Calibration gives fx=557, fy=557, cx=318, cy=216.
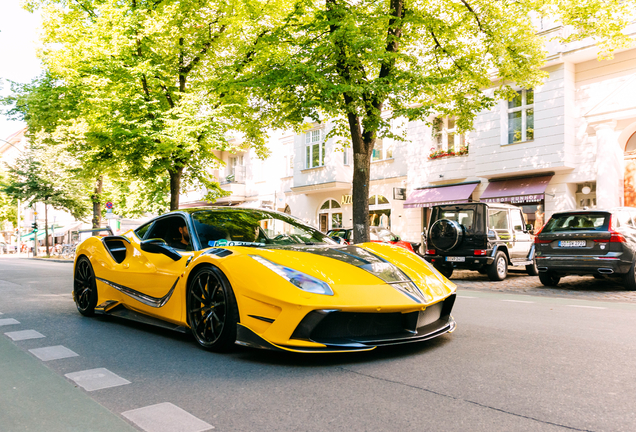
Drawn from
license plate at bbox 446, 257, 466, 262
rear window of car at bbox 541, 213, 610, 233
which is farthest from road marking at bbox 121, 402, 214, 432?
license plate at bbox 446, 257, 466, 262

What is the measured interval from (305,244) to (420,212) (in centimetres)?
2066

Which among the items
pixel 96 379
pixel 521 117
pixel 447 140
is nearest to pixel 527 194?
pixel 521 117

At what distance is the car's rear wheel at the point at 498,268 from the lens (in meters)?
13.7

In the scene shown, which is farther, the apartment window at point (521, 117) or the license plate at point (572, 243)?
the apartment window at point (521, 117)

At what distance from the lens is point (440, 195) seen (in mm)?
23797

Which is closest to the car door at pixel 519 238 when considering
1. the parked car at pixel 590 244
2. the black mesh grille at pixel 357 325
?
the parked car at pixel 590 244

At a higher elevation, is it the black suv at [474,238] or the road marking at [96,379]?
the black suv at [474,238]

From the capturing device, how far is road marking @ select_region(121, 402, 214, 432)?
2.93 metres

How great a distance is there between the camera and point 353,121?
14.7 metres

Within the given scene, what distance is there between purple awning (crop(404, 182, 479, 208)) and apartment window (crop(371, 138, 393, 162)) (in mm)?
2818

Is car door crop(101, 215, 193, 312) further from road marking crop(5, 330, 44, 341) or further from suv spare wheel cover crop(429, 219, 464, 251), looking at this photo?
suv spare wheel cover crop(429, 219, 464, 251)

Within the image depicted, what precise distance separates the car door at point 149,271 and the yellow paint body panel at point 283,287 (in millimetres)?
10

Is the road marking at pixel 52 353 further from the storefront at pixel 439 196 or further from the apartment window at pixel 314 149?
the apartment window at pixel 314 149

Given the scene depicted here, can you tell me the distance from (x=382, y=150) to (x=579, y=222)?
1619 centimetres
